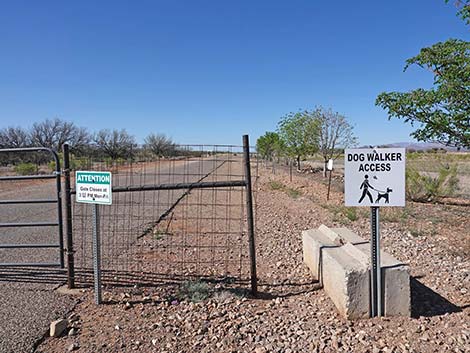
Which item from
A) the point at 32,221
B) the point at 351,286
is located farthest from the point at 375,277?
the point at 32,221

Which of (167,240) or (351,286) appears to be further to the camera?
(167,240)

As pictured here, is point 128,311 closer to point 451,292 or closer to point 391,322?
point 391,322

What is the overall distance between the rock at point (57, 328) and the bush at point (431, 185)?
12341 mm

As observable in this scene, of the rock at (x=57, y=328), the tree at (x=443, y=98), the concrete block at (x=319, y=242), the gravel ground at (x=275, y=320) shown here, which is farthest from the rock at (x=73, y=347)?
the tree at (x=443, y=98)

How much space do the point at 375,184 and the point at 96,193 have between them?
3.12 metres

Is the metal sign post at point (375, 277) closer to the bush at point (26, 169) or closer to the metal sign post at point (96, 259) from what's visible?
the metal sign post at point (96, 259)

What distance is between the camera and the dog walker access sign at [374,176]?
3.34 metres

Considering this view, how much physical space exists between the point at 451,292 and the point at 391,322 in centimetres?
141

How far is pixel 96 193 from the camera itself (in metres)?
3.74

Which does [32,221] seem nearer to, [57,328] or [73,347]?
[57,328]

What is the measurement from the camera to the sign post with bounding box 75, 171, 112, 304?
12.1 ft

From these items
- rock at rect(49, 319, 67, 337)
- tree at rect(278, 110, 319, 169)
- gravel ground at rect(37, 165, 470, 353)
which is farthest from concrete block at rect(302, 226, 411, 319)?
tree at rect(278, 110, 319, 169)

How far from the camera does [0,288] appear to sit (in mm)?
4207

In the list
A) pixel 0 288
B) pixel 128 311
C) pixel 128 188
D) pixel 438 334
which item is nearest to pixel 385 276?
pixel 438 334
